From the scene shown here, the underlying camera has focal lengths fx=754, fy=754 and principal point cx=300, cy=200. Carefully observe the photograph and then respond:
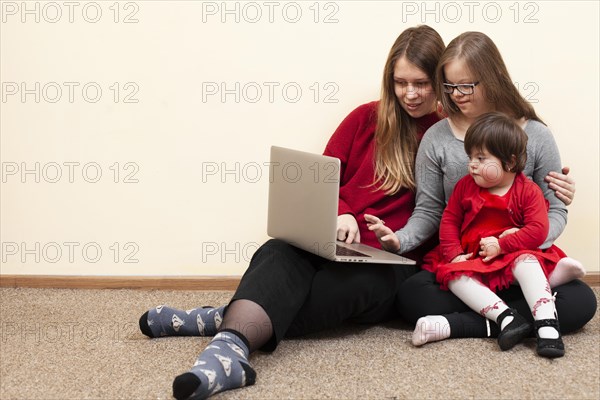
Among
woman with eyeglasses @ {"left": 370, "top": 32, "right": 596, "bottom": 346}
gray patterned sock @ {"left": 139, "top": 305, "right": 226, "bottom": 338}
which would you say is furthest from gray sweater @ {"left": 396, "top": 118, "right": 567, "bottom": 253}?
gray patterned sock @ {"left": 139, "top": 305, "right": 226, "bottom": 338}

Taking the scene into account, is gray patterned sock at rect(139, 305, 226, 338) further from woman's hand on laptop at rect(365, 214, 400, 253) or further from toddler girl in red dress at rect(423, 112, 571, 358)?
toddler girl in red dress at rect(423, 112, 571, 358)

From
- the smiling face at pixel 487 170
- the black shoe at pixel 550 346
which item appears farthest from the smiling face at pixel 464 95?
the black shoe at pixel 550 346

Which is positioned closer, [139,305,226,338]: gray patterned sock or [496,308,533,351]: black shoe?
[496,308,533,351]: black shoe

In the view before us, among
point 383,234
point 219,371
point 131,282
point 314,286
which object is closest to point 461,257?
point 383,234

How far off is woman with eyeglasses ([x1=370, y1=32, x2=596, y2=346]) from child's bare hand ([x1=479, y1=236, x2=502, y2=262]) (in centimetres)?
4

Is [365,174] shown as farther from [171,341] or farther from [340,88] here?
[171,341]

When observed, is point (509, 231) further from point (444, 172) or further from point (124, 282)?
point (124, 282)

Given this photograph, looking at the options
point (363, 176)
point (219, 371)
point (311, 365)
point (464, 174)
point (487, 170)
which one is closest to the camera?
point (219, 371)

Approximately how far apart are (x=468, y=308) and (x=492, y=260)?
0.13 m

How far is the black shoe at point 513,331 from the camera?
1548 mm

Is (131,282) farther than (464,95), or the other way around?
(131,282)

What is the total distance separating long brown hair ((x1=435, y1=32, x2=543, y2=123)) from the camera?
168 centimetres

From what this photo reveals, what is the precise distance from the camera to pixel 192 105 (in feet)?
6.77

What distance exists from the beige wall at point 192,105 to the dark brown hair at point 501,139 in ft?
1.63
